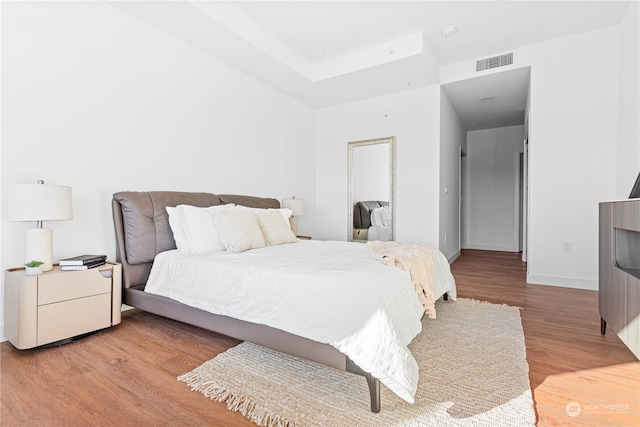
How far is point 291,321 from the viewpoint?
170cm

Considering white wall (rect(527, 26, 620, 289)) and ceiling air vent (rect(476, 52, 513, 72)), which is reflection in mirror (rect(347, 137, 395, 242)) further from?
white wall (rect(527, 26, 620, 289))

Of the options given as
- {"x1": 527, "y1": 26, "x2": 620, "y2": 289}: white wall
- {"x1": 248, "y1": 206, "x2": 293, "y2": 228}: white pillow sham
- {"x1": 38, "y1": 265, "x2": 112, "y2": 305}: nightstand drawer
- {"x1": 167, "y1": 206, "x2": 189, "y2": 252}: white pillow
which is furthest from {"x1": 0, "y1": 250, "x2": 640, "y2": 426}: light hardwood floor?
{"x1": 248, "y1": 206, "x2": 293, "y2": 228}: white pillow sham

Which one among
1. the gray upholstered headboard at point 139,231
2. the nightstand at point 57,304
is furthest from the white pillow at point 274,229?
the nightstand at point 57,304

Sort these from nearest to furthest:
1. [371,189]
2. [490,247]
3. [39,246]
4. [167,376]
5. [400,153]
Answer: [167,376]
[39,246]
[400,153]
[371,189]
[490,247]

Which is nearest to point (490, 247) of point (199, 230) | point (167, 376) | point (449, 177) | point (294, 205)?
point (449, 177)

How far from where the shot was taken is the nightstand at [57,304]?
1.94 m

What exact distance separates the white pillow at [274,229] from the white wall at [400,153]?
7.11 feet

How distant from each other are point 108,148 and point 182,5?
1.38 m

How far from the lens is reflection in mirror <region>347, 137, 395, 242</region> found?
191 inches

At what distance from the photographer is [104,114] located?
8.70ft

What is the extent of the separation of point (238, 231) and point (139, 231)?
807 mm

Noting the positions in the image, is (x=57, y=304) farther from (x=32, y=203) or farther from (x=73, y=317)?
(x=32, y=203)

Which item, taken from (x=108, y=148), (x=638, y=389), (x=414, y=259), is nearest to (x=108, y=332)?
(x=108, y=148)

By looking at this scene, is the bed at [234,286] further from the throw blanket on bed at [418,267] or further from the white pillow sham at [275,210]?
the white pillow sham at [275,210]
